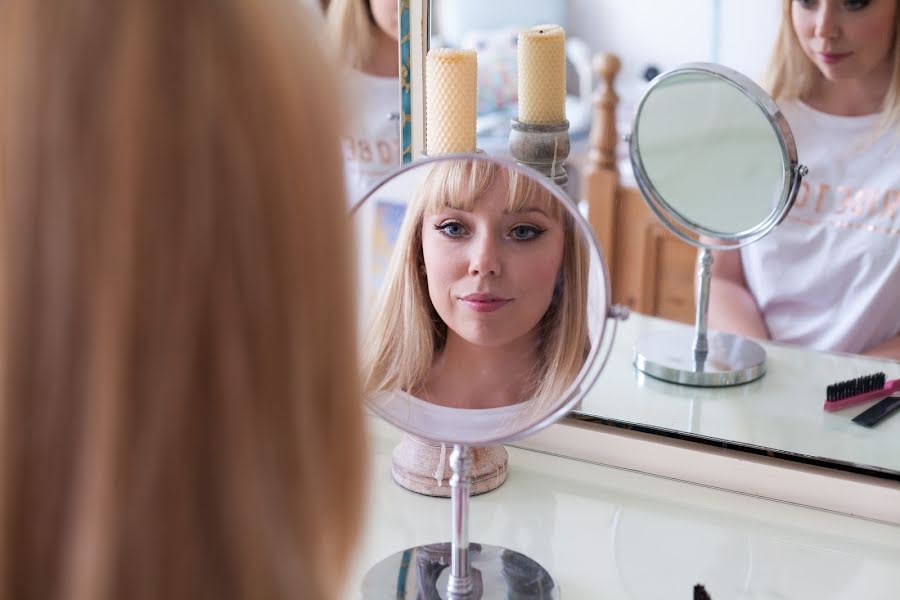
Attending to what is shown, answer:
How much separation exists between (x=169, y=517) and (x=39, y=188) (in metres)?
0.10

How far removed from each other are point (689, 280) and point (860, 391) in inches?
6.2

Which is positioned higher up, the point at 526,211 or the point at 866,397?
the point at 526,211

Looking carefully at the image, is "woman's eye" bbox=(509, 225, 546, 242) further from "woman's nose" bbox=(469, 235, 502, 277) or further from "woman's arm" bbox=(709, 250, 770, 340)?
"woman's arm" bbox=(709, 250, 770, 340)

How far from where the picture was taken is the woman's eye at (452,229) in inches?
23.0

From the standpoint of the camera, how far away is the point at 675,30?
967 millimetres

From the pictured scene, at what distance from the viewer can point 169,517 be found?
287 mm

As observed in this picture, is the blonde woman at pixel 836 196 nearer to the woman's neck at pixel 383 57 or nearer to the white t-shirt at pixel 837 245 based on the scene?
the white t-shirt at pixel 837 245

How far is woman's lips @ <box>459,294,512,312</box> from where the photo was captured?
60 cm

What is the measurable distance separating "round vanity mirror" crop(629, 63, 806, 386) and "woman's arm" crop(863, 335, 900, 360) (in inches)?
3.2

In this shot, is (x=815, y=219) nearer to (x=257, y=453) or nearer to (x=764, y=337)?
(x=764, y=337)

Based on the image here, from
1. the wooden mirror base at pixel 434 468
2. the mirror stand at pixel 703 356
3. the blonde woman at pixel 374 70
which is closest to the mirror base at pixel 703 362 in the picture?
the mirror stand at pixel 703 356

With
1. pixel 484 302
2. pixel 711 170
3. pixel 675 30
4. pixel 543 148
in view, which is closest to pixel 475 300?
pixel 484 302

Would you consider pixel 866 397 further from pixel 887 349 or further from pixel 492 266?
pixel 492 266

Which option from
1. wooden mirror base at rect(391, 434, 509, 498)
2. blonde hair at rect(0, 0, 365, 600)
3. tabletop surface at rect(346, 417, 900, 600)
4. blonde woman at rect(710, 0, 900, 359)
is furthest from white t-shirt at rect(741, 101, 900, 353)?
blonde hair at rect(0, 0, 365, 600)
